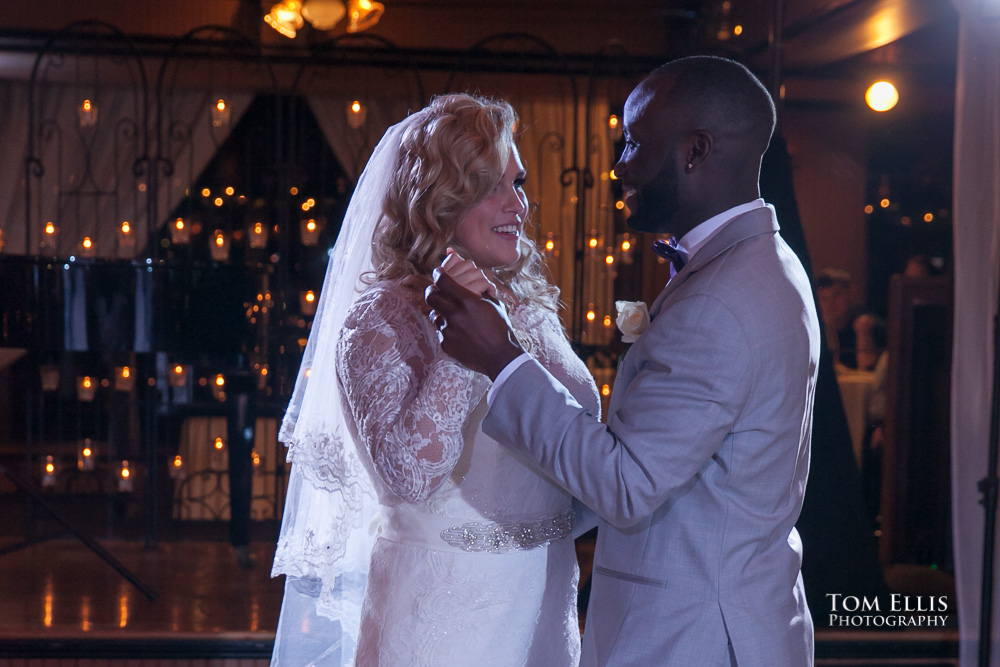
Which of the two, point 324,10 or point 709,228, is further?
point 324,10

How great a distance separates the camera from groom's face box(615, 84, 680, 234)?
56.4 inches

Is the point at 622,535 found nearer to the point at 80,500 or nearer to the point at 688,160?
the point at 688,160

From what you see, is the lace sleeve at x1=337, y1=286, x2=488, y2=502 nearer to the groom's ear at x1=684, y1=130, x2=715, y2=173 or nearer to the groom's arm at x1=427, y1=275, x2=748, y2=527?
the groom's arm at x1=427, y1=275, x2=748, y2=527

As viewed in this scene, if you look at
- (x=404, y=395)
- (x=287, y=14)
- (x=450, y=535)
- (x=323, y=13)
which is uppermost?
(x=287, y=14)

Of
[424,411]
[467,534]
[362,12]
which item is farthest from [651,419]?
[362,12]

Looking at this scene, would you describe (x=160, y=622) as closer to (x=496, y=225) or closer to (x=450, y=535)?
(x=450, y=535)

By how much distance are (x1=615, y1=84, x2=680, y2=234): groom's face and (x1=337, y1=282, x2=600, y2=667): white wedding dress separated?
476 mm

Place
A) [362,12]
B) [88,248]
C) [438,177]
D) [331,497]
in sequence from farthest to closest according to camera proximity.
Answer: [88,248] < [362,12] < [331,497] < [438,177]

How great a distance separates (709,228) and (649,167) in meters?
0.14

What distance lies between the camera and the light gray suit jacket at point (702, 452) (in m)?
1.31

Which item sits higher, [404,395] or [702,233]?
[702,233]

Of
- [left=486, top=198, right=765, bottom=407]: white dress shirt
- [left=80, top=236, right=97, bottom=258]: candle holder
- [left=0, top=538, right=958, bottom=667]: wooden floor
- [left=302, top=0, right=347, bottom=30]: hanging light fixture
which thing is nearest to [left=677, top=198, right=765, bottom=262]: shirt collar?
[left=486, top=198, right=765, bottom=407]: white dress shirt

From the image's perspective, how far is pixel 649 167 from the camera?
4.75 ft

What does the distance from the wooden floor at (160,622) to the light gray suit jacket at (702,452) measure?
2157mm
